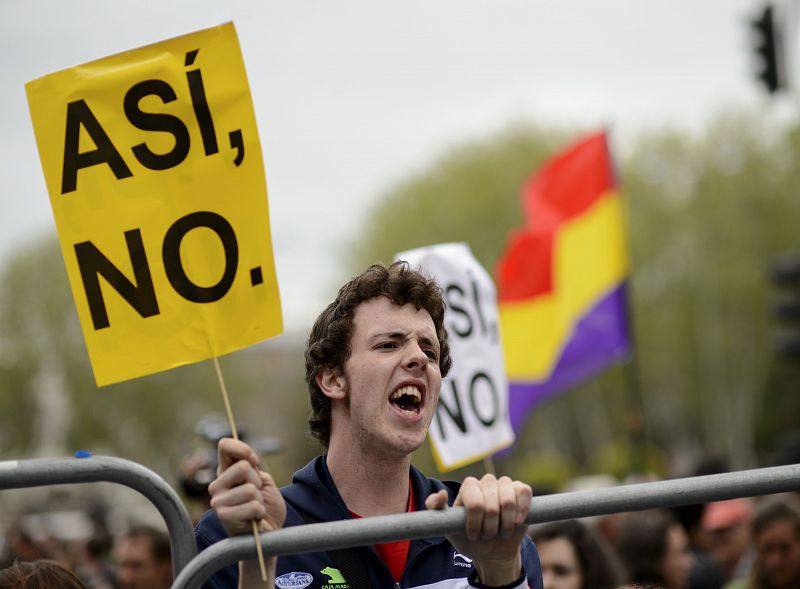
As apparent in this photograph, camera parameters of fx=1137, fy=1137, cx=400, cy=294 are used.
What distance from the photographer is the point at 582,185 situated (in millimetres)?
10094

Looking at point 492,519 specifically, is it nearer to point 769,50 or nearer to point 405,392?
point 405,392

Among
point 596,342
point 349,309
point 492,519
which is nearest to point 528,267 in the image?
point 596,342

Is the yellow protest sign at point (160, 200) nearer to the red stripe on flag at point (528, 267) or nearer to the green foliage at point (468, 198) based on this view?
the red stripe on flag at point (528, 267)

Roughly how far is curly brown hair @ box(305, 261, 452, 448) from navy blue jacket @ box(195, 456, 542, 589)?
261 millimetres

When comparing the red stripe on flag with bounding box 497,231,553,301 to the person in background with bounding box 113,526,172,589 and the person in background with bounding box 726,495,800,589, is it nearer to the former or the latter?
the person in background with bounding box 726,495,800,589

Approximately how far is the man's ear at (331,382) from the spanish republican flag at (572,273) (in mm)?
5729

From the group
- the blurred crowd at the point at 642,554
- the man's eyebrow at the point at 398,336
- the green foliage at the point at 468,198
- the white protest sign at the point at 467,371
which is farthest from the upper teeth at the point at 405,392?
the green foliage at the point at 468,198

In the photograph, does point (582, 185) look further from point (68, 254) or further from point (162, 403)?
point (162, 403)

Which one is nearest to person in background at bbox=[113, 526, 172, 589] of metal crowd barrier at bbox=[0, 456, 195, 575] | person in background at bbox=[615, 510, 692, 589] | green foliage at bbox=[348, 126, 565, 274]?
person in background at bbox=[615, 510, 692, 589]

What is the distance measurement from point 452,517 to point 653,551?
129 inches

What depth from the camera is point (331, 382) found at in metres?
3.21

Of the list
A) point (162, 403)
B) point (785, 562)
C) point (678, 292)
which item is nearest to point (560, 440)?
point (678, 292)

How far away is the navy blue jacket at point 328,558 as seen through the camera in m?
2.78

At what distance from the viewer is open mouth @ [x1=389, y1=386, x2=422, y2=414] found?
119 inches
